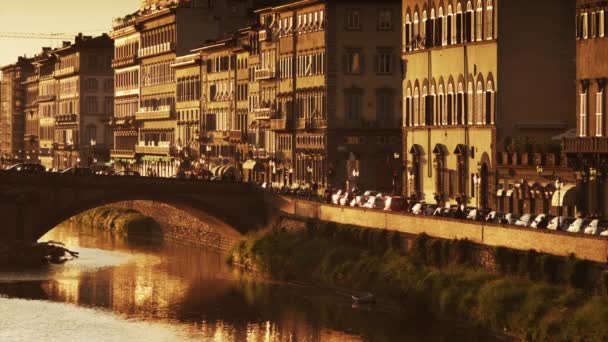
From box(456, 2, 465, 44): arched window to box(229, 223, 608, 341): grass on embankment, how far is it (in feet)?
43.7

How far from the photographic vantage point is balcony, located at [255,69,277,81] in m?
149

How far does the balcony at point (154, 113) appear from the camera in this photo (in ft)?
611

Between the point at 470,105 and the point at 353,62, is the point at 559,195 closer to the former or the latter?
the point at 470,105

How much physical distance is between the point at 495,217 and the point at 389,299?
636 centimetres

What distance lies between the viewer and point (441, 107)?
114500 mm

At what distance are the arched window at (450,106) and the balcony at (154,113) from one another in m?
74.9

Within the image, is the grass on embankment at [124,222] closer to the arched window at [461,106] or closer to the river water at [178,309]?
the river water at [178,309]

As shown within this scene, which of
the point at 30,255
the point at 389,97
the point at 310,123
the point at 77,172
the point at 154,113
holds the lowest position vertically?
the point at 30,255

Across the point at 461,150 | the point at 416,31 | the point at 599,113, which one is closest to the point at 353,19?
the point at 416,31

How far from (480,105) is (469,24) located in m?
4.55

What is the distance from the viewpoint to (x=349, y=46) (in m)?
135

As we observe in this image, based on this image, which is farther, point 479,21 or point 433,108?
point 433,108

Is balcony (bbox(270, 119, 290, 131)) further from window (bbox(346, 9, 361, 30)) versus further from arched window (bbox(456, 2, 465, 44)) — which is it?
arched window (bbox(456, 2, 465, 44))

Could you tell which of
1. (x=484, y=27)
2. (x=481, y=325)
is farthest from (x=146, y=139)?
(x=481, y=325)
